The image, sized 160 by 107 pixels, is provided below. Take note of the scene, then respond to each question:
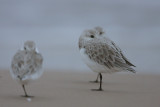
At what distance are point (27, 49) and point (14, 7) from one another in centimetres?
1426

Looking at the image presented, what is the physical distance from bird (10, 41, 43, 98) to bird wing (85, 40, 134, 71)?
140 cm

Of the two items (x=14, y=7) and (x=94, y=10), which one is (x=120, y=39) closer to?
(x=94, y=10)

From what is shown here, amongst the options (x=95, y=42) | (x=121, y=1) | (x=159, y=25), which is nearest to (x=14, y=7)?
(x=121, y=1)

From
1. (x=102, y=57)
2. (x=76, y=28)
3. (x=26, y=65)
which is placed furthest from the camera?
(x=76, y=28)

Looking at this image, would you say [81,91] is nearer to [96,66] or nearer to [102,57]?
[96,66]

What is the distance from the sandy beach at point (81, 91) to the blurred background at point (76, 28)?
1193 millimetres

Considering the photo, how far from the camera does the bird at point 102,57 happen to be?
8.29 metres

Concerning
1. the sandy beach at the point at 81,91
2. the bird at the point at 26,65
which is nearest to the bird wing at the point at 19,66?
the bird at the point at 26,65

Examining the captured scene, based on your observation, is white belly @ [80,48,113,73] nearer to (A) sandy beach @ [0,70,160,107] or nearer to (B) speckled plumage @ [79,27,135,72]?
(B) speckled plumage @ [79,27,135,72]

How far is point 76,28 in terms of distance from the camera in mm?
17016

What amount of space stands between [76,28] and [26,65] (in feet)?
32.8

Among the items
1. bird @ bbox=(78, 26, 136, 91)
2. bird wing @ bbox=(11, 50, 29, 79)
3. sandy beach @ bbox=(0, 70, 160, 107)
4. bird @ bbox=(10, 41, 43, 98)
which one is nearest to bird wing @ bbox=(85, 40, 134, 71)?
bird @ bbox=(78, 26, 136, 91)

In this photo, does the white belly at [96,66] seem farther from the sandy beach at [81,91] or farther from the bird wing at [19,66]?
the bird wing at [19,66]

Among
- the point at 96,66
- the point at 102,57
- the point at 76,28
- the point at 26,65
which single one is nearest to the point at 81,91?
the point at 96,66
